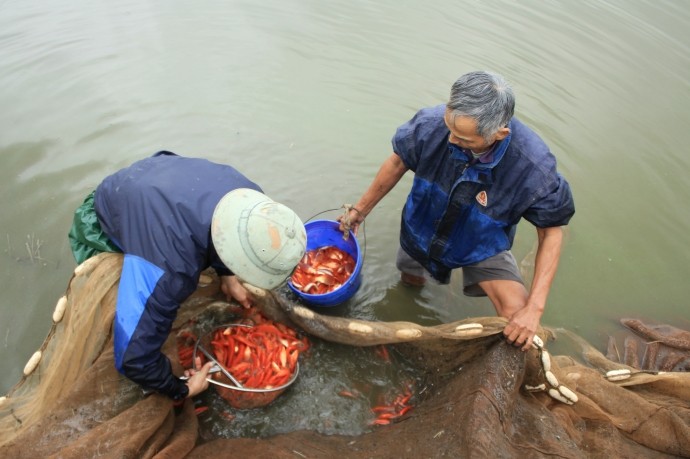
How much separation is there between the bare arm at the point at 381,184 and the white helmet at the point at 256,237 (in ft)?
5.34

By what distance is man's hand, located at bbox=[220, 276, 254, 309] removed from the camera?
342 cm

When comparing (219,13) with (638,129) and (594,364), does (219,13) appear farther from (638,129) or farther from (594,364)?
(594,364)

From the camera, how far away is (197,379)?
9.57ft

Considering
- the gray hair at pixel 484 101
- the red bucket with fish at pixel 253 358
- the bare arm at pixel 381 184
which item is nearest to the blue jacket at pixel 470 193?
the bare arm at pixel 381 184

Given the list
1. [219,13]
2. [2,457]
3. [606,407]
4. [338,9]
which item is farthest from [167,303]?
[338,9]

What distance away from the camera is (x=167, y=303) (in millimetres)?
2244

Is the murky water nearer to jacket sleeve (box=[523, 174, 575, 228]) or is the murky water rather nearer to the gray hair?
jacket sleeve (box=[523, 174, 575, 228])

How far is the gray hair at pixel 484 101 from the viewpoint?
8.50ft

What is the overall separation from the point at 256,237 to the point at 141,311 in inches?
29.0

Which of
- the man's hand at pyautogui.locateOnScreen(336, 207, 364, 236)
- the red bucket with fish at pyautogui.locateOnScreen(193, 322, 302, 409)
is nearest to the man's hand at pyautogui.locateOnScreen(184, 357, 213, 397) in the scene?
the red bucket with fish at pyautogui.locateOnScreen(193, 322, 302, 409)

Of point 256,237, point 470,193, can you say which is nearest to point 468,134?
point 470,193

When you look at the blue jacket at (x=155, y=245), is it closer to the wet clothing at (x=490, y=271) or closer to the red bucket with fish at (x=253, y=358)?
the red bucket with fish at (x=253, y=358)

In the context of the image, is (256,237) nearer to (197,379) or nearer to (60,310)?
(197,379)

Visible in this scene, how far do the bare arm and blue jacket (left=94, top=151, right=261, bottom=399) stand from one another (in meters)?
1.51
